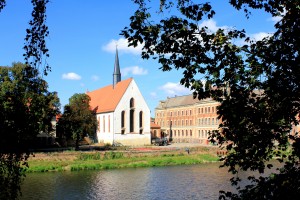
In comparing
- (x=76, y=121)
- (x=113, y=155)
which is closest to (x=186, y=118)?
(x=76, y=121)

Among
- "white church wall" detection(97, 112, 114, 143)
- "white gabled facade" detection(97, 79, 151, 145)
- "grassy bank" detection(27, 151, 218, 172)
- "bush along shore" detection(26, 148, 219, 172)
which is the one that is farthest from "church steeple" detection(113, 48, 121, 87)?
"grassy bank" detection(27, 151, 218, 172)

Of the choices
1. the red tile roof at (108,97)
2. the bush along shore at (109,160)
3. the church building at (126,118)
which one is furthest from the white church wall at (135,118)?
the bush along shore at (109,160)

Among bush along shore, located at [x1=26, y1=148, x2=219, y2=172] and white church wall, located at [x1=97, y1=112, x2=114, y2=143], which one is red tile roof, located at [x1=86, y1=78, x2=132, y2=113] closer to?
white church wall, located at [x1=97, y1=112, x2=114, y2=143]

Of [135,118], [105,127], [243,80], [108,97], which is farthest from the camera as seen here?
[108,97]

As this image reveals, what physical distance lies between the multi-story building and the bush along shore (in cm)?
1843

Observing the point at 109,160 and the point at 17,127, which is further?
the point at 109,160

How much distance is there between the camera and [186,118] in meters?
80.3

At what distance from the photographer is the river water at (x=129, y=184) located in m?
23.5

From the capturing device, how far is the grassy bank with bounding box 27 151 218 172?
37219mm

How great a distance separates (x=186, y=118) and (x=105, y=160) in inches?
1638

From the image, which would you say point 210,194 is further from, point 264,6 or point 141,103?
point 141,103

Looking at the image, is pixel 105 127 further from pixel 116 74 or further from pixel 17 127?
pixel 17 127

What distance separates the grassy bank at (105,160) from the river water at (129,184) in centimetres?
207

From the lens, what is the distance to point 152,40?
5508 millimetres
